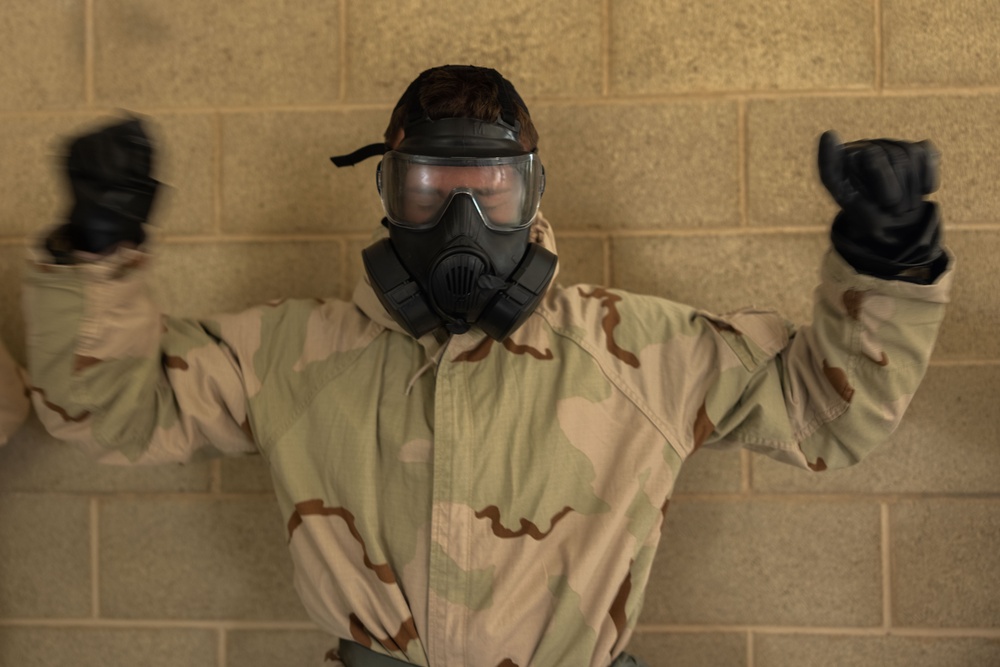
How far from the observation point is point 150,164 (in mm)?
1309

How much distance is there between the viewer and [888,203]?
1241mm

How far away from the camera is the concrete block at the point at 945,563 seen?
6.03 feet

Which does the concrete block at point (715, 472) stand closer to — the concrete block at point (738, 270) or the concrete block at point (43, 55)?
the concrete block at point (738, 270)

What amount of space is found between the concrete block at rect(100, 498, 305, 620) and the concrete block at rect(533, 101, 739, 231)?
90 centimetres

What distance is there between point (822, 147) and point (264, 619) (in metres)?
1.41

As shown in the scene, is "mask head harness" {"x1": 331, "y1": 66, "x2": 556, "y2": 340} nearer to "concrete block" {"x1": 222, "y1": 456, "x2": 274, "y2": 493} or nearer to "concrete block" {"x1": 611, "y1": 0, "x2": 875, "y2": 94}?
"concrete block" {"x1": 611, "y1": 0, "x2": 875, "y2": 94}

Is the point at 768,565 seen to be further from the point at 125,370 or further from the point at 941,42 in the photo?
the point at 125,370

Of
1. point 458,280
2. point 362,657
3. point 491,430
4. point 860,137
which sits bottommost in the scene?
point 362,657

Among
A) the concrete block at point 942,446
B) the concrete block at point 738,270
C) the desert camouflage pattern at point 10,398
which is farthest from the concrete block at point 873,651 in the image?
the desert camouflage pattern at point 10,398

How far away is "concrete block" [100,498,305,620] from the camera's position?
193cm

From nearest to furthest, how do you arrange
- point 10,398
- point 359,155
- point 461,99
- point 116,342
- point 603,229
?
point 116,342 < point 461,99 < point 359,155 < point 10,398 < point 603,229

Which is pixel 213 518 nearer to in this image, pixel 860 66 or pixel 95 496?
pixel 95 496

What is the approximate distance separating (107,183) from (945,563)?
1.65 meters

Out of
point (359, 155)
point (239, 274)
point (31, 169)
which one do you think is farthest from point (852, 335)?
point (31, 169)
